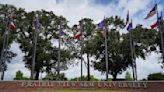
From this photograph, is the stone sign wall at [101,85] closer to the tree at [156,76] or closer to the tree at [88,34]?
the tree at [156,76]

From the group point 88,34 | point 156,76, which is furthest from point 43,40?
point 156,76

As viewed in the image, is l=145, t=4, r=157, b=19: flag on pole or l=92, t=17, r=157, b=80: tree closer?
l=145, t=4, r=157, b=19: flag on pole

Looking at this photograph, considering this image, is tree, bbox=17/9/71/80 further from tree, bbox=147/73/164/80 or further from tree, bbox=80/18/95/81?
tree, bbox=147/73/164/80

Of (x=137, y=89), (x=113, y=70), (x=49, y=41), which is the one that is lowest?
(x=137, y=89)

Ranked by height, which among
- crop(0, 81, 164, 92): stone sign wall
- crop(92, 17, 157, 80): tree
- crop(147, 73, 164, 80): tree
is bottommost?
crop(0, 81, 164, 92): stone sign wall

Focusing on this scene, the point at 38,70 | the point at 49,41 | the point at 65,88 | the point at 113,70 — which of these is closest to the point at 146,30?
the point at 113,70

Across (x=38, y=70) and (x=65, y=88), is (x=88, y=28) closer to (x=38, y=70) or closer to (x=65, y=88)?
(x=38, y=70)

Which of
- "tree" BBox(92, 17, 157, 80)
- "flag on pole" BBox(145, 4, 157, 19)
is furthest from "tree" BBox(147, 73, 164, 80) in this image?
"flag on pole" BBox(145, 4, 157, 19)

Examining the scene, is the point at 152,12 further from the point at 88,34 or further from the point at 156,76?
the point at 88,34

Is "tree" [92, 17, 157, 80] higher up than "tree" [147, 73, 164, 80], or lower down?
higher up

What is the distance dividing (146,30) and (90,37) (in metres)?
9.58

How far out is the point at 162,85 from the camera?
30172 millimetres

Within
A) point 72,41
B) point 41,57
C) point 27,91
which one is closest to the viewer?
point 27,91

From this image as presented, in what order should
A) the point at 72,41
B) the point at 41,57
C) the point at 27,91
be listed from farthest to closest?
1. the point at 72,41
2. the point at 41,57
3. the point at 27,91
